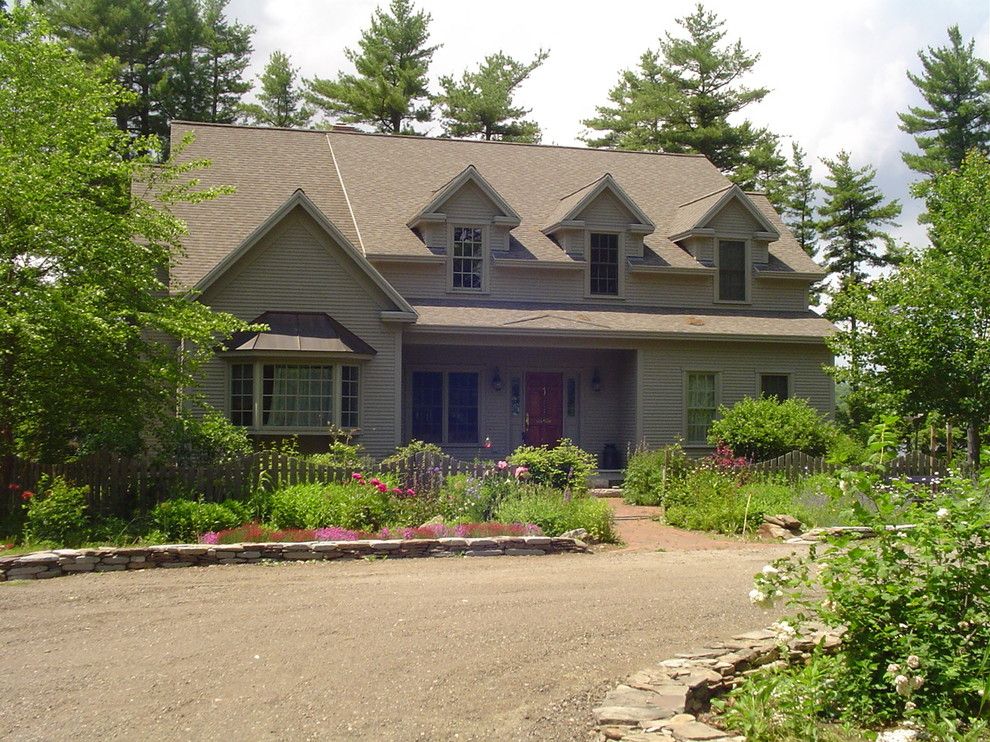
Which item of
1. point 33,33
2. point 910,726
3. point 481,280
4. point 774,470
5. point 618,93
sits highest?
point 618,93

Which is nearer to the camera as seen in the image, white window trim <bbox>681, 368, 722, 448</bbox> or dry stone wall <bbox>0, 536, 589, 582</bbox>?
dry stone wall <bbox>0, 536, 589, 582</bbox>

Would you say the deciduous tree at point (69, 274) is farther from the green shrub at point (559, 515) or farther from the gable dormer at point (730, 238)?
the gable dormer at point (730, 238)

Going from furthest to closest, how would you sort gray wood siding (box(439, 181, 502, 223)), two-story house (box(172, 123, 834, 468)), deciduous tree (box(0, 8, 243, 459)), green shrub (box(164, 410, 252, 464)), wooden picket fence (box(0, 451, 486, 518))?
gray wood siding (box(439, 181, 502, 223)), two-story house (box(172, 123, 834, 468)), green shrub (box(164, 410, 252, 464)), wooden picket fence (box(0, 451, 486, 518)), deciduous tree (box(0, 8, 243, 459))

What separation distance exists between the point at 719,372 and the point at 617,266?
3.59 meters

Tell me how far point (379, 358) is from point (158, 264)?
5.98m

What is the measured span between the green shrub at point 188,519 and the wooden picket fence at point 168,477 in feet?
1.44

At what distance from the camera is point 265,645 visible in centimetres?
831

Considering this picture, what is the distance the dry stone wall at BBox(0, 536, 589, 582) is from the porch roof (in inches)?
327

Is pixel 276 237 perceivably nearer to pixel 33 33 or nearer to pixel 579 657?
pixel 33 33

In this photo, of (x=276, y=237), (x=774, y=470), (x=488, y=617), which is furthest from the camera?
(x=276, y=237)

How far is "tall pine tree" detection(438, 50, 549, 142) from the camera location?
42.7m

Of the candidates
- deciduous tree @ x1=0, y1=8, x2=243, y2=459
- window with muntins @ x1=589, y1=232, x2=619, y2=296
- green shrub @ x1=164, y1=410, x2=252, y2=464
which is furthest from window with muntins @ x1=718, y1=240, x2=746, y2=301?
deciduous tree @ x1=0, y1=8, x2=243, y2=459

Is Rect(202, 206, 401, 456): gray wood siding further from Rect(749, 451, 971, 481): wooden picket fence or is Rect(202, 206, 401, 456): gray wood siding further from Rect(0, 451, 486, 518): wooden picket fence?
Rect(749, 451, 971, 481): wooden picket fence

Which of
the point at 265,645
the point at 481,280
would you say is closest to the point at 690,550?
the point at 265,645
